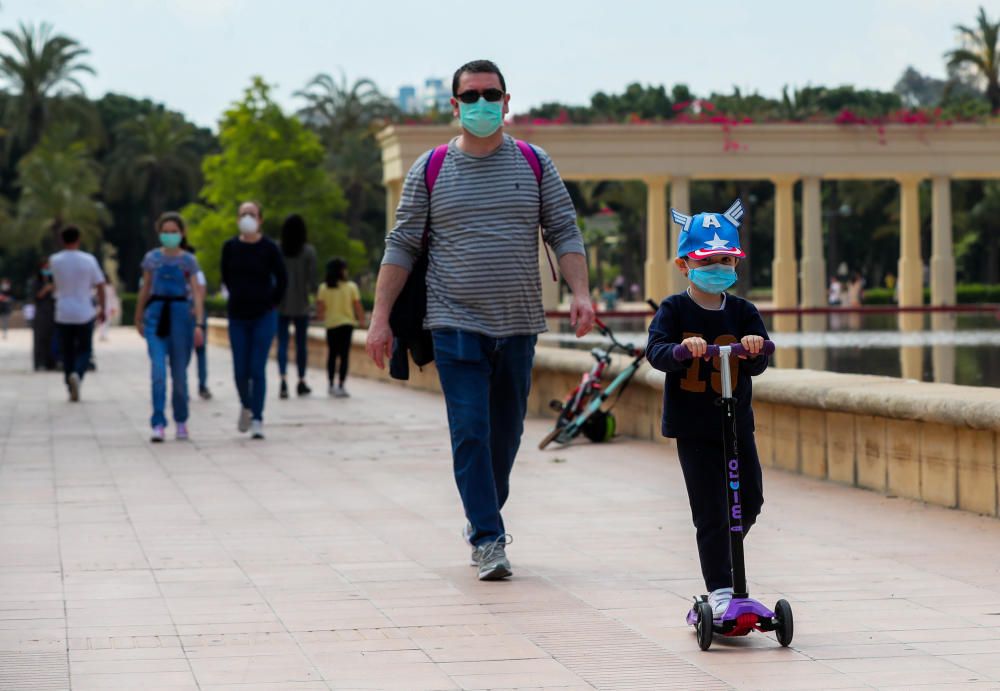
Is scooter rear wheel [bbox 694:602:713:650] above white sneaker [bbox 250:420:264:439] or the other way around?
above

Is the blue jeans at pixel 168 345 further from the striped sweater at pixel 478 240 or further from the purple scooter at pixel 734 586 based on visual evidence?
the purple scooter at pixel 734 586

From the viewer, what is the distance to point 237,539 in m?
8.19

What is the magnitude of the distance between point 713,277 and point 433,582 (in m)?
1.88

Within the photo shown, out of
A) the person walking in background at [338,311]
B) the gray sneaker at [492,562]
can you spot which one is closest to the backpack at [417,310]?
the gray sneaker at [492,562]

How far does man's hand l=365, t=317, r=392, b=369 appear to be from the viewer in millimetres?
7207

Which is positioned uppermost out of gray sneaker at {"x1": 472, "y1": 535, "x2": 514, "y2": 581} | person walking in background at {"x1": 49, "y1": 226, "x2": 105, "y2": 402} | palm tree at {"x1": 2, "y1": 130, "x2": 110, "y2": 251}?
palm tree at {"x1": 2, "y1": 130, "x2": 110, "y2": 251}

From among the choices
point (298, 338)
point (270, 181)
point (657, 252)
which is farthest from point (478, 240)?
point (270, 181)

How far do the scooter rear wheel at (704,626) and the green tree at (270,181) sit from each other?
234ft

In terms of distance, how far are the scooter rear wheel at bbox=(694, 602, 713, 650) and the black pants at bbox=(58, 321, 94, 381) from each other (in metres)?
13.5

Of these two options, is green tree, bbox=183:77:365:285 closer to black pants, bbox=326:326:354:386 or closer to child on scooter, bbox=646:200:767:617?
black pants, bbox=326:326:354:386

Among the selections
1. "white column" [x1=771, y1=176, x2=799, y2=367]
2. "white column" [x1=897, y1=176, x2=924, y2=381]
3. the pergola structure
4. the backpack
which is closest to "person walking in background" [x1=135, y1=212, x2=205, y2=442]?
the backpack

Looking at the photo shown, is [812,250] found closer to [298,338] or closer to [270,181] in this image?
[270,181]

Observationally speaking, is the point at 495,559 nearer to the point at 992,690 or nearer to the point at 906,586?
the point at 906,586

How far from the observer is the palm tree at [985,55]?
76.6 meters
